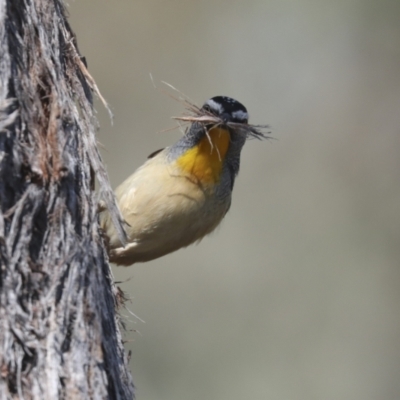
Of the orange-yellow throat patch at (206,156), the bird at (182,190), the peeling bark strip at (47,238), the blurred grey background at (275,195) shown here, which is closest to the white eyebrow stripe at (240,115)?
the bird at (182,190)

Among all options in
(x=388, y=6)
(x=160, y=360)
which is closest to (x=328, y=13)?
(x=388, y=6)

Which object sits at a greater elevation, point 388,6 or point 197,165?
point 388,6

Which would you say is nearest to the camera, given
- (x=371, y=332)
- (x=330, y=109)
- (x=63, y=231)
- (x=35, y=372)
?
(x=35, y=372)

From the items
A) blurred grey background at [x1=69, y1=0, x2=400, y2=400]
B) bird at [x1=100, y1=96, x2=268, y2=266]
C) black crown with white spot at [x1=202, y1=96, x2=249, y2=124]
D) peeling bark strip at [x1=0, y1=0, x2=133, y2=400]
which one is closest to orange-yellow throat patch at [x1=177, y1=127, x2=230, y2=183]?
bird at [x1=100, y1=96, x2=268, y2=266]

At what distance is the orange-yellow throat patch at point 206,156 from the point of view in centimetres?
574

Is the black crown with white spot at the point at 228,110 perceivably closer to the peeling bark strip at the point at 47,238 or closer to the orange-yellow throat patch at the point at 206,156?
the orange-yellow throat patch at the point at 206,156

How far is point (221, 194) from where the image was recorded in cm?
593

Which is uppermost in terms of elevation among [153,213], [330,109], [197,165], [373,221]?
[330,109]

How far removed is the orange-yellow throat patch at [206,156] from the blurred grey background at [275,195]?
5925 millimetres

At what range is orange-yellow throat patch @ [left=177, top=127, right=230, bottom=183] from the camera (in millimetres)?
5738

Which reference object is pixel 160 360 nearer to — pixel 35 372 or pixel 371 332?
pixel 371 332

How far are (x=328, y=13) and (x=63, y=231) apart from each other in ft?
48.9

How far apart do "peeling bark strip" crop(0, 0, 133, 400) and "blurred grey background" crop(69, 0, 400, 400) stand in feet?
25.6

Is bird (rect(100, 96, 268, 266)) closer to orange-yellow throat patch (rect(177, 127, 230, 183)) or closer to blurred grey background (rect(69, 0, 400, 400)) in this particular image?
orange-yellow throat patch (rect(177, 127, 230, 183))
